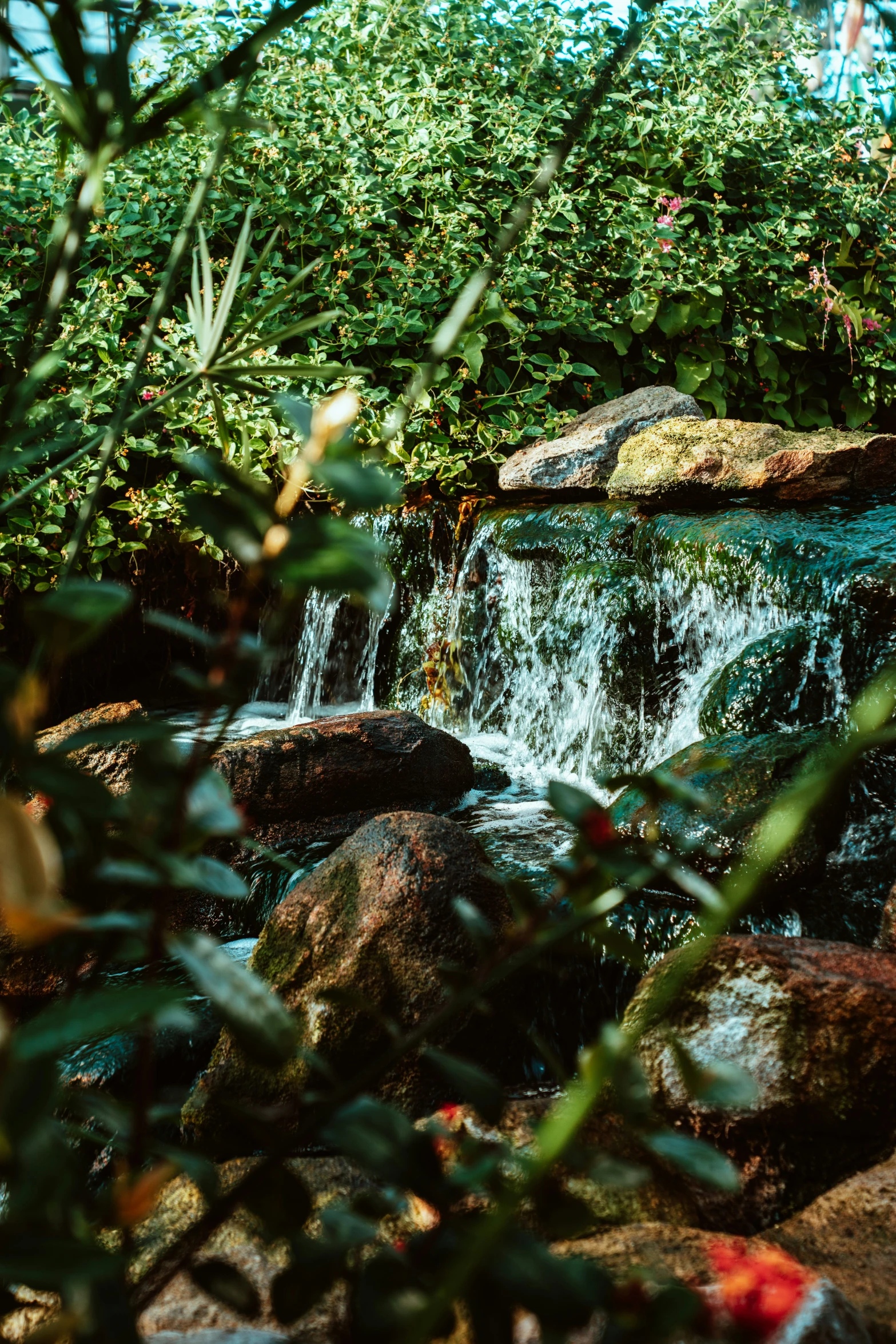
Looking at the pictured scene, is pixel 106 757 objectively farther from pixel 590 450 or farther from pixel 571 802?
pixel 571 802

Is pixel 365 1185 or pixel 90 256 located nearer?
pixel 365 1185

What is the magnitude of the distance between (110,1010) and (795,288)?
28.0 feet

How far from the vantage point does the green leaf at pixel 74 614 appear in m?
0.51

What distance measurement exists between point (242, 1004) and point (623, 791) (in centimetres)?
351

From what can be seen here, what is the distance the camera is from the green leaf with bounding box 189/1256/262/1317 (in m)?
0.60

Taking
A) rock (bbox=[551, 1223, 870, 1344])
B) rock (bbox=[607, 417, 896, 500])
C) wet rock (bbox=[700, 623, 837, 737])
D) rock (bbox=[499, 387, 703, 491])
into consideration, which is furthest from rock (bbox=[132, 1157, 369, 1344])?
rock (bbox=[499, 387, 703, 491])

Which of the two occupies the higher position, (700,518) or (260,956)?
(700,518)

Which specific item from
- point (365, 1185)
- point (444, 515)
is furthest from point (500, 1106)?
point (444, 515)

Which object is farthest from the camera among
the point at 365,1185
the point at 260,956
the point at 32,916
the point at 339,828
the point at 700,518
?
the point at 700,518

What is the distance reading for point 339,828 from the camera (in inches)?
176

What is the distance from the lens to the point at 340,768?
180 inches

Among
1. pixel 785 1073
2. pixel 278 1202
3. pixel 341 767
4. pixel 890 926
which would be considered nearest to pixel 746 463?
pixel 341 767

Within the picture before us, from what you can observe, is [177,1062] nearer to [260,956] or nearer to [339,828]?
[260,956]

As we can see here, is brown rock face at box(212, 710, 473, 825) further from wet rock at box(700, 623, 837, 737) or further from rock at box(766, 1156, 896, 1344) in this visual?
rock at box(766, 1156, 896, 1344)
